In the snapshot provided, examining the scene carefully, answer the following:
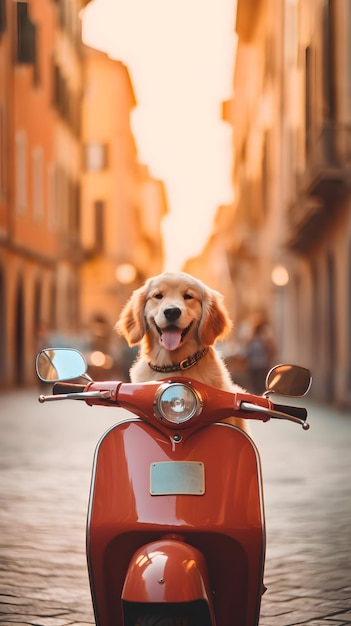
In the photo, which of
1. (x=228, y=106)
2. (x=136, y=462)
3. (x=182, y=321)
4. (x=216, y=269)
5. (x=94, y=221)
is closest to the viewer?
(x=136, y=462)

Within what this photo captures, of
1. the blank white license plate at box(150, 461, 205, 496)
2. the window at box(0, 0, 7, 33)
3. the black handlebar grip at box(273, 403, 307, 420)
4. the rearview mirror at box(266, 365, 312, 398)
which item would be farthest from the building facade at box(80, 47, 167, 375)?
the blank white license plate at box(150, 461, 205, 496)

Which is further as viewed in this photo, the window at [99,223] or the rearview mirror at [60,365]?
the window at [99,223]

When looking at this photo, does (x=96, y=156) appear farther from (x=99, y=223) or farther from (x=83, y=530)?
(x=83, y=530)

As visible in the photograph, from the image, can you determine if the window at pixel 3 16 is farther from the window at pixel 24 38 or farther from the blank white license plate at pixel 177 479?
the blank white license plate at pixel 177 479

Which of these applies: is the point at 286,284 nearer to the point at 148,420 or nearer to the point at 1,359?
the point at 1,359

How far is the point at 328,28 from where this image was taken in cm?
2138

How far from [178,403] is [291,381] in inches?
19.0

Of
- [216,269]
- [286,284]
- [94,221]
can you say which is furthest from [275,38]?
[216,269]

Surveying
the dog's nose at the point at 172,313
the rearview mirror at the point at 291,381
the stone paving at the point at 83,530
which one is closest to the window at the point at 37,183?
the stone paving at the point at 83,530

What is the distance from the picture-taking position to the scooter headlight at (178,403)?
11.4ft

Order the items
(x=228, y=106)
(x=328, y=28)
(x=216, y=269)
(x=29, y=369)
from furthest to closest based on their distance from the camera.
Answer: (x=216, y=269) → (x=228, y=106) → (x=29, y=369) → (x=328, y=28)

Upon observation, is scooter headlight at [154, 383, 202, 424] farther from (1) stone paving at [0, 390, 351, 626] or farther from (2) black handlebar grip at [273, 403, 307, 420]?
(1) stone paving at [0, 390, 351, 626]

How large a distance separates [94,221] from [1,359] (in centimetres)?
2652

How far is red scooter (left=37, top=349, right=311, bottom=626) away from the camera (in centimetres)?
352
